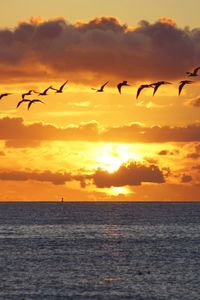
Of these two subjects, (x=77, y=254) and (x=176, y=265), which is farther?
(x=77, y=254)

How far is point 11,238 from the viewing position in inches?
7185

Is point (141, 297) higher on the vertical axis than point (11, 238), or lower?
lower

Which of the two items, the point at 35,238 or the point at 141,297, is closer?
the point at 141,297

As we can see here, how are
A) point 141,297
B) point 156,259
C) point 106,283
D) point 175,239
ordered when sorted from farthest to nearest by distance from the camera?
point 175,239, point 156,259, point 106,283, point 141,297

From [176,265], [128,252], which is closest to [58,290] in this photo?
[176,265]

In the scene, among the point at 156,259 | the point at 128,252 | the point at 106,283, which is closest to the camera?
the point at 106,283

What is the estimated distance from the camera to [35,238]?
183 metres

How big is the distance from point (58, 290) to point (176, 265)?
3155 cm

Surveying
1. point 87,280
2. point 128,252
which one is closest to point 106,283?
point 87,280

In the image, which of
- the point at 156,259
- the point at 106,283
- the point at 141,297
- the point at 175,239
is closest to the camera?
the point at 141,297

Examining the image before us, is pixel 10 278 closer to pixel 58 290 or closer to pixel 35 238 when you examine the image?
pixel 58 290

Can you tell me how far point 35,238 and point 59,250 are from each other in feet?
119

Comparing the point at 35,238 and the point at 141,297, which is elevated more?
the point at 35,238

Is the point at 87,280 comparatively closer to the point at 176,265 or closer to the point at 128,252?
the point at 176,265
